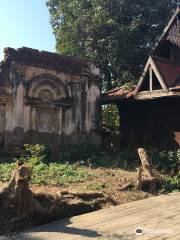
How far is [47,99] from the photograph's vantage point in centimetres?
1825

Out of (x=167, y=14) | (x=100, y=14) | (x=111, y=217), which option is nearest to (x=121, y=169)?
(x=111, y=217)

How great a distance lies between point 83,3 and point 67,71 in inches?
321

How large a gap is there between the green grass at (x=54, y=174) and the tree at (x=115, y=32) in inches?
431

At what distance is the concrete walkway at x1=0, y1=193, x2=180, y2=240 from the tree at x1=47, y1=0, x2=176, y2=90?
50.2 feet

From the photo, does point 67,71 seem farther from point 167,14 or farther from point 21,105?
point 167,14

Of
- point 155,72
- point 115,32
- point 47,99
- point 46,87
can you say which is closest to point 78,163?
point 47,99

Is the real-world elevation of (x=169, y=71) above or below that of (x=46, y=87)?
above

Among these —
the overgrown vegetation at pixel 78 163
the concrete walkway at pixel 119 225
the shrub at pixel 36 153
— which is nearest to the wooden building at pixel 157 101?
the overgrown vegetation at pixel 78 163

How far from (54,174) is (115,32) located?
12.7m

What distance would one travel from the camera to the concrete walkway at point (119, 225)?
6801mm

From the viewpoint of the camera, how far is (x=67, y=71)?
62.2ft

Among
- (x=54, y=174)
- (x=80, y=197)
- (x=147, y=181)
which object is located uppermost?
(x=54, y=174)

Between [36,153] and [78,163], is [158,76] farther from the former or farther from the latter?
[36,153]

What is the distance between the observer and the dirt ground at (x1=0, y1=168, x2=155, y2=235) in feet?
24.7
